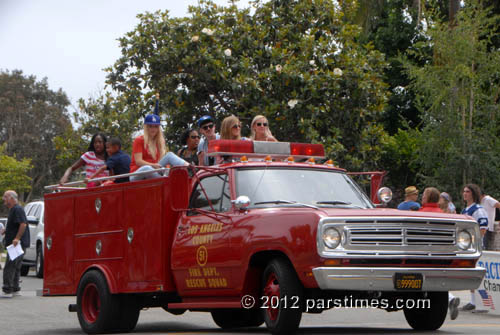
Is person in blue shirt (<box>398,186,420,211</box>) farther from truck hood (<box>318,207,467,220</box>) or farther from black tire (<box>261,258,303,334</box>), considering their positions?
black tire (<box>261,258,303,334</box>)

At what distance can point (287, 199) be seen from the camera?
9.95 meters

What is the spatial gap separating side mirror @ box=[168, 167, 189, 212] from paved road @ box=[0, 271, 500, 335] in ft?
5.48

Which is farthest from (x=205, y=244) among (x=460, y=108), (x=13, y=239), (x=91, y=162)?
(x=460, y=108)

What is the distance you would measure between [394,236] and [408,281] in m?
0.45

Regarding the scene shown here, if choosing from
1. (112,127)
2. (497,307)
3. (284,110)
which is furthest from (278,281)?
(112,127)

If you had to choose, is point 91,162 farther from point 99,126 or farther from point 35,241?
point 99,126

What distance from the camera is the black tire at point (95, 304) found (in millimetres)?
11156

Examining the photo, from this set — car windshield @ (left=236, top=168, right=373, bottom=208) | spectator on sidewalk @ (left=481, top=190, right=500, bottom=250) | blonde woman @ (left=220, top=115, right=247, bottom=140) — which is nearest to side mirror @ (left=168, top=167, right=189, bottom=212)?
car windshield @ (left=236, top=168, right=373, bottom=208)

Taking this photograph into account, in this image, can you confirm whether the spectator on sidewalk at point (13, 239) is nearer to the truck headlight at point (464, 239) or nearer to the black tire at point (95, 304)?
the black tire at point (95, 304)

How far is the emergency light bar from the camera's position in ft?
35.2

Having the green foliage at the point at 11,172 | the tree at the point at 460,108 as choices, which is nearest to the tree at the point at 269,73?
the tree at the point at 460,108

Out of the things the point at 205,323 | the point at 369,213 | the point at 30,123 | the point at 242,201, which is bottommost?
the point at 205,323

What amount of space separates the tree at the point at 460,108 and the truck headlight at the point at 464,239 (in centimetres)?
1418

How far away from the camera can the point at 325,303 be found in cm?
948
